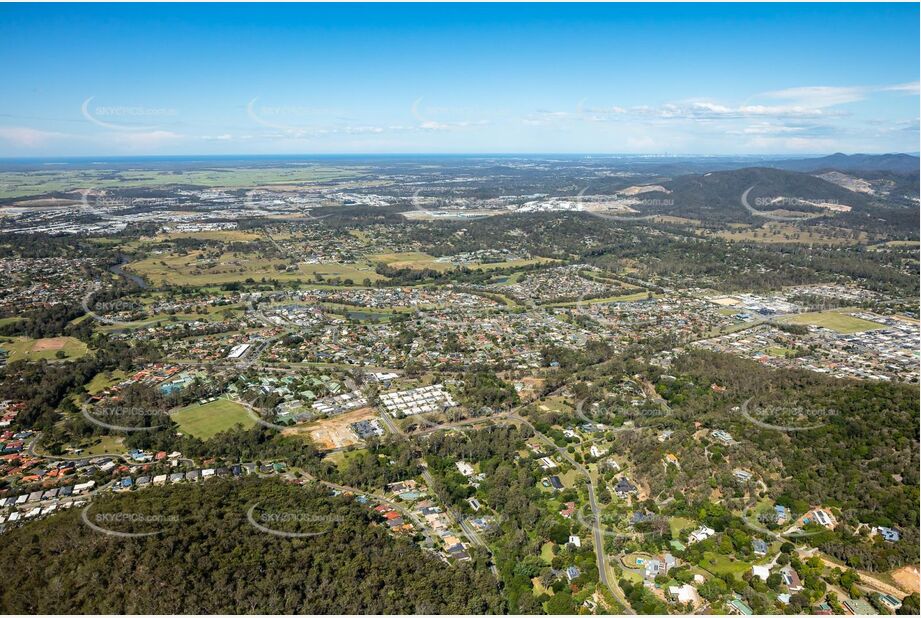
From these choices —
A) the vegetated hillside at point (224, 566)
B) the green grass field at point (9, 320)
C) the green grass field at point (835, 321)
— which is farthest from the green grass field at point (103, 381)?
the green grass field at point (835, 321)

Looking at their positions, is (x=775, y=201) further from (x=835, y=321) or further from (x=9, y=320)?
(x=9, y=320)

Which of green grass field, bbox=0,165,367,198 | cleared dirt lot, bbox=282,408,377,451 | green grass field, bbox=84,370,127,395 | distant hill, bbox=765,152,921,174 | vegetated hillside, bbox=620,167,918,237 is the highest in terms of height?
Answer: distant hill, bbox=765,152,921,174

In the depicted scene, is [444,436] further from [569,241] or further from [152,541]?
[569,241]

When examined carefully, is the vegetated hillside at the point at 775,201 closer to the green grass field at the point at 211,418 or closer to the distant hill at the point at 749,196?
the distant hill at the point at 749,196

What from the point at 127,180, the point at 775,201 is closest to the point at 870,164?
the point at 775,201

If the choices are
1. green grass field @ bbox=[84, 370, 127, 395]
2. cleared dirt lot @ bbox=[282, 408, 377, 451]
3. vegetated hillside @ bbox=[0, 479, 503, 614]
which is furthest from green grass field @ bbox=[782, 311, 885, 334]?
green grass field @ bbox=[84, 370, 127, 395]

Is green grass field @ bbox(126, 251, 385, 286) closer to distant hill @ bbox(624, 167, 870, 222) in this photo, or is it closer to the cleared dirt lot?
the cleared dirt lot

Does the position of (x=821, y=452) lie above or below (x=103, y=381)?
above
